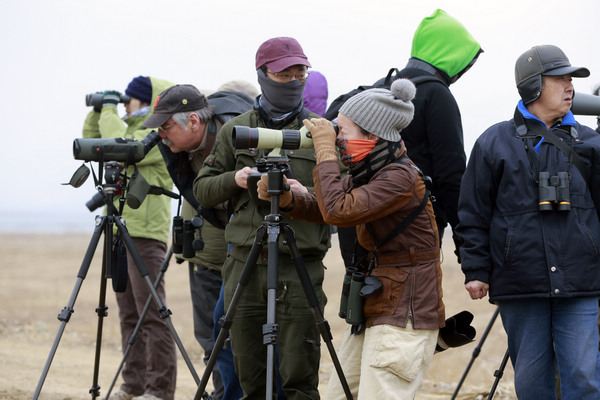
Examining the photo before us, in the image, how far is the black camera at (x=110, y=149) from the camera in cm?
473

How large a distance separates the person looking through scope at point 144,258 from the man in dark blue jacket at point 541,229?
8.36 feet

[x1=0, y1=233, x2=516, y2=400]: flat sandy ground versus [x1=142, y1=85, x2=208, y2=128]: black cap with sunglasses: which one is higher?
[x1=142, y1=85, x2=208, y2=128]: black cap with sunglasses

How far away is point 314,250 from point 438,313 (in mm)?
783

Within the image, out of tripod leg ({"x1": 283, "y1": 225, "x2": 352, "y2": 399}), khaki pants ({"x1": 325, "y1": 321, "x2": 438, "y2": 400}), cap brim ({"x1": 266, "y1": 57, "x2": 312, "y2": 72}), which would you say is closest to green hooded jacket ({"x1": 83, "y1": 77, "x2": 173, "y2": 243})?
cap brim ({"x1": 266, "y1": 57, "x2": 312, "y2": 72})

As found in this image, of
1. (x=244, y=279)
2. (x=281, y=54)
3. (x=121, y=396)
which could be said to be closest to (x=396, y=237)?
(x=244, y=279)

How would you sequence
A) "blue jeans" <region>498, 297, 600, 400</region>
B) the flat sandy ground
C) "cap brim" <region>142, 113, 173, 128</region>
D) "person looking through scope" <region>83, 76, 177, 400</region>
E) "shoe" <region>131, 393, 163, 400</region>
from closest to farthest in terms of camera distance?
"blue jeans" <region>498, 297, 600, 400</region> → "cap brim" <region>142, 113, 173, 128</region> → "shoe" <region>131, 393, 163, 400</region> → "person looking through scope" <region>83, 76, 177, 400</region> → the flat sandy ground

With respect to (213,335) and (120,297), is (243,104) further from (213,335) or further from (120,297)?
(120,297)

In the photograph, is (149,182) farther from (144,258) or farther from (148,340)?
(148,340)

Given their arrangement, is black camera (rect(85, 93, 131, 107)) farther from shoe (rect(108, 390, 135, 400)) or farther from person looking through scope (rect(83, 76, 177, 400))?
shoe (rect(108, 390, 135, 400))

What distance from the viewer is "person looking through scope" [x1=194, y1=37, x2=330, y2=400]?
377 centimetres

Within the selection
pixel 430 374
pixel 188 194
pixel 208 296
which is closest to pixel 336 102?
pixel 188 194

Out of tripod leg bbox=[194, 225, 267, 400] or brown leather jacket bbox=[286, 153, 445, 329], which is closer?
brown leather jacket bbox=[286, 153, 445, 329]

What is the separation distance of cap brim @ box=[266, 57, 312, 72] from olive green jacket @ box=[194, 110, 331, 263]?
26cm

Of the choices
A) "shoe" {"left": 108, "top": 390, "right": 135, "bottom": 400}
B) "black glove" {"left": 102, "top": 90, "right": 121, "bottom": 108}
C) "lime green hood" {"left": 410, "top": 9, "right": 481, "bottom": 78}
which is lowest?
"shoe" {"left": 108, "top": 390, "right": 135, "bottom": 400}
